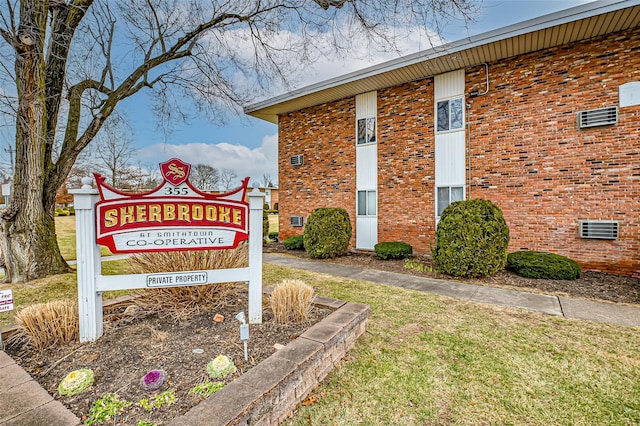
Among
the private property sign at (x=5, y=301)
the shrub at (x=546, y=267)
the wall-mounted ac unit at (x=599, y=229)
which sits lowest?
the shrub at (x=546, y=267)

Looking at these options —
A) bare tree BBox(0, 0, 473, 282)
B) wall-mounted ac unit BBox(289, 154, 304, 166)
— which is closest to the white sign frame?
bare tree BBox(0, 0, 473, 282)

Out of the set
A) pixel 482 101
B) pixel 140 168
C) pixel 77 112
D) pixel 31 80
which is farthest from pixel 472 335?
pixel 140 168

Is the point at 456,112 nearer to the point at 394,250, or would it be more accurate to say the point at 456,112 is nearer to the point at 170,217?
the point at 394,250

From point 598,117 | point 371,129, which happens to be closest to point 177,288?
point 371,129

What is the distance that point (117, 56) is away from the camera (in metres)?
7.35

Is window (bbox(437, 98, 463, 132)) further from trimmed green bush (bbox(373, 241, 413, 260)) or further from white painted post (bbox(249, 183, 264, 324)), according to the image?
white painted post (bbox(249, 183, 264, 324))

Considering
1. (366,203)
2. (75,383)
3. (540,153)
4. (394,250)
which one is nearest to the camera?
(75,383)

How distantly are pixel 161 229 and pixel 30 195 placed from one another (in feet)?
17.3

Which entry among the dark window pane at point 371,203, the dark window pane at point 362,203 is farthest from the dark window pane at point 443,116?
the dark window pane at point 362,203

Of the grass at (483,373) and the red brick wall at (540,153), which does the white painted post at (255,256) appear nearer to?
the grass at (483,373)

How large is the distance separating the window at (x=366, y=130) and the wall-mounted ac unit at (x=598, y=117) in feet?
17.9

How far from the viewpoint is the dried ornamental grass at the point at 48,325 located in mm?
2789

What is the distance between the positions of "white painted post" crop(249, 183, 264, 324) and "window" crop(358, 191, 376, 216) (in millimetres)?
7328

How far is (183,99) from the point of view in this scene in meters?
8.66
